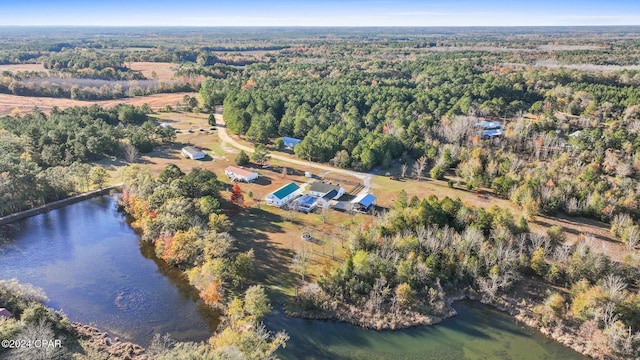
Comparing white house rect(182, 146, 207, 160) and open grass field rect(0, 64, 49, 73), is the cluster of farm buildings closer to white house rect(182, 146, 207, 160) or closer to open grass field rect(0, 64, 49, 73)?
white house rect(182, 146, 207, 160)

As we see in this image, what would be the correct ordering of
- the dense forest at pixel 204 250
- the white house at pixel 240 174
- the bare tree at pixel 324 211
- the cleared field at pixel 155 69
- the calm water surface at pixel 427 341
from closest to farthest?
the dense forest at pixel 204 250, the calm water surface at pixel 427 341, the bare tree at pixel 324 211, the white house at pixel 240 174, the cleared field at pixel 155 69

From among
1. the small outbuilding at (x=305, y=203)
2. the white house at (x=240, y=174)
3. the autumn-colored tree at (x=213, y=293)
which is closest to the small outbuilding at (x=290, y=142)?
the white house at (x=240, y=174)

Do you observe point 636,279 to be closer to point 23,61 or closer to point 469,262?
point 469,262

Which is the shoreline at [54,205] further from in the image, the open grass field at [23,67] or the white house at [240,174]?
the open grass field at [23,67]

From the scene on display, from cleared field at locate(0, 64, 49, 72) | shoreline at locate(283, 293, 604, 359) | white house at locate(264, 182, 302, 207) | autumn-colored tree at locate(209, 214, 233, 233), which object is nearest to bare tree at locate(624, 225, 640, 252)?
shoreline at locate(283, 293, 604, 359)

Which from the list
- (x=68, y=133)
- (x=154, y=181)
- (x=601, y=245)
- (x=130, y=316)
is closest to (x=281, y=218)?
(x=154, y=181)

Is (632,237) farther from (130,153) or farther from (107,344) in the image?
(130,153)

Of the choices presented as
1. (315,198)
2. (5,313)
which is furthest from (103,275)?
(315,198)
